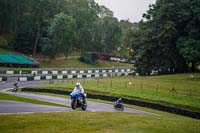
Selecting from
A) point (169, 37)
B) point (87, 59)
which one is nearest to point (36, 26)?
point (87, 59)

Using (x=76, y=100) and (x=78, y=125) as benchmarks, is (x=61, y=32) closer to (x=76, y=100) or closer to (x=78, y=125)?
(x=76, y=100)

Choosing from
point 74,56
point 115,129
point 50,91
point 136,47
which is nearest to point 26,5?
point 74,56

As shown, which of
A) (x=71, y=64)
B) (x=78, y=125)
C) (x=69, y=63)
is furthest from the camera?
(x=69, y=63)

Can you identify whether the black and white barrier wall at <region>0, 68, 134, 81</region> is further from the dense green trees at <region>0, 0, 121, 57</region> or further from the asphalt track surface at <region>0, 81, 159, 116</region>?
the dense green trees at <region>0, 0, 121, 57</region>

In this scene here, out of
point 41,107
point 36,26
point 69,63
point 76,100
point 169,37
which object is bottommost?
point 41,107

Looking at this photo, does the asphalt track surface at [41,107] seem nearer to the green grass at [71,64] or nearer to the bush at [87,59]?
the green grass at [71,64]

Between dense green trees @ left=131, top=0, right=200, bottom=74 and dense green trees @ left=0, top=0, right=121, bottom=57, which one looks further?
dense green trees @ left=0, top=0, right=121, bottom=57

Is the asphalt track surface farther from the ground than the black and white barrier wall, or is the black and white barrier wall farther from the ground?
the black and white barrier wall

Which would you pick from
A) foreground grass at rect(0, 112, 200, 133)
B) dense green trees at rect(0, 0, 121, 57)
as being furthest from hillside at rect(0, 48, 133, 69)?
foreground grass at rect(0, 112, 200, 133)

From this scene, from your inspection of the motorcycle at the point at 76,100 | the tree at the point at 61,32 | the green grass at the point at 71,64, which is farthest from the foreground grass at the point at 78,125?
the tree at the point at 61,32

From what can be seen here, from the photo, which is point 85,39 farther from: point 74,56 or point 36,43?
point 36,43

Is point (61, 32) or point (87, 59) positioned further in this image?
point (87, 59)

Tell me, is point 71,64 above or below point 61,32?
below

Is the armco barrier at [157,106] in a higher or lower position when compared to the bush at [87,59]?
lower
